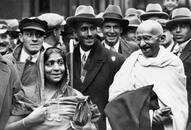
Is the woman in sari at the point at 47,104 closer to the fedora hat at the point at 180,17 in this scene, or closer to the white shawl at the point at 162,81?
the white shawl at the point at 162,81

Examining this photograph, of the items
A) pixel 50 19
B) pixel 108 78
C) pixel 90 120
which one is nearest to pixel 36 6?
pixel 50 19

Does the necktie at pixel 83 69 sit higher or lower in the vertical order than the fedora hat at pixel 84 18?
lower

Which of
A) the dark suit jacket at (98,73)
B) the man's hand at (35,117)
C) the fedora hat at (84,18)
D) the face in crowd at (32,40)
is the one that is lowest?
the man's hand at (35,117)

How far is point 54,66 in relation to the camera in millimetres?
6738

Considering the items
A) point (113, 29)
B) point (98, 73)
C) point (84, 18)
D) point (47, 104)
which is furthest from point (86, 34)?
point (47, 104)

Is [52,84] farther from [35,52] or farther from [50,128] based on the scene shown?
[35,52]

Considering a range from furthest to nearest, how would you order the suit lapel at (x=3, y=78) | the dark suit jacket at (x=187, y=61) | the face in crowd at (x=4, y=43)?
the face in crowd at (x=4, y=43) < the dark suit jacket at (x=187, y=61) < the suit lapel at (x=3, y=78)

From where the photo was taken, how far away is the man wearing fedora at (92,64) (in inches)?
301

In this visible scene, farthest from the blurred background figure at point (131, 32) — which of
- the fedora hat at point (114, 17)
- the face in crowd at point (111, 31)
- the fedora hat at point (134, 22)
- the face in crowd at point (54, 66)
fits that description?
the face in crowd at point (54, 66)

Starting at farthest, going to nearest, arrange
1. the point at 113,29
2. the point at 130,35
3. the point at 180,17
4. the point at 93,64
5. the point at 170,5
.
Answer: the point at 170,5
the point at 130,35
the point at 113,29
the point at 180,17
the point at 93,64

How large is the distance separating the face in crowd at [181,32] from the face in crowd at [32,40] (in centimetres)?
169

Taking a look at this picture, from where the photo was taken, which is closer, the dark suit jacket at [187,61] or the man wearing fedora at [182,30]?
the dark suit jacket at [187,61]

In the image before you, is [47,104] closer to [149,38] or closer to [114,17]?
[149,38]

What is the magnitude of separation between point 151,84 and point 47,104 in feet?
3.68
